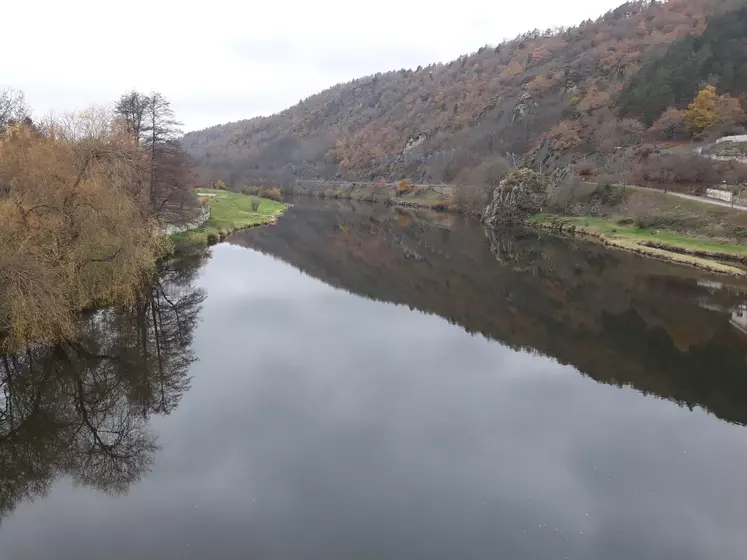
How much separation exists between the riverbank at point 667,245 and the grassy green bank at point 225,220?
3573 cm

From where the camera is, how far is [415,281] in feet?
112

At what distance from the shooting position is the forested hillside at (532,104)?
242ft

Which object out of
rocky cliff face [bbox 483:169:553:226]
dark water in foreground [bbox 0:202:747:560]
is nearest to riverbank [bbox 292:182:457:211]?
rocky cliff face [bbox 483:169:553:226]

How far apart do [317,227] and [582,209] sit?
3187 centimetres

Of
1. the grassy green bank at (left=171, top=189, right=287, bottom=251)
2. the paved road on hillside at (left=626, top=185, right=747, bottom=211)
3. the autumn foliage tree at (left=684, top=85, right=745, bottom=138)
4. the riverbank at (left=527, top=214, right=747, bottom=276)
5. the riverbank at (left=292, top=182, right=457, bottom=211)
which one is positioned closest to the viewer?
the riverbank at (left=527, top=214, right=747, bottom=276)

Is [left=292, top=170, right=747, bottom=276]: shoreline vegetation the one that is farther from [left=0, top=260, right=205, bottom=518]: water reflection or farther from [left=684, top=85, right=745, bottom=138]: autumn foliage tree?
[left=0, top=260, right=205, bottom=518]: water reflection

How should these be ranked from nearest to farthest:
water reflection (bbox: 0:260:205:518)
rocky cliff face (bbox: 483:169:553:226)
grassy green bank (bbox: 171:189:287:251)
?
water reflection (bbox: 0:260:205:518) < grassy green bank (bbox: 171:189:287:251) < rocky cliff face (bbox: 483:169:553:226)

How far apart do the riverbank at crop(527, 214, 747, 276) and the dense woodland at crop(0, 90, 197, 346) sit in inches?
1399

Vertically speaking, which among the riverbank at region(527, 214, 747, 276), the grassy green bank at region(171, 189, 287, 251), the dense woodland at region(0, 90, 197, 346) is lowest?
the riverbank at region(527, 214, 747, 276)

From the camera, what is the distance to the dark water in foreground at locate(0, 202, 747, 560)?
9852 mm

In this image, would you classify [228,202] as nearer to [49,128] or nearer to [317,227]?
[317,227]

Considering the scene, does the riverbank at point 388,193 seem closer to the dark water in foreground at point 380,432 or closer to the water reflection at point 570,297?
the water reflection at point 570,297

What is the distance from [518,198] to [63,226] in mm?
53499

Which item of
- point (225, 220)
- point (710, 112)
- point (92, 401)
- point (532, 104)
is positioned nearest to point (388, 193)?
point (532, 104)
